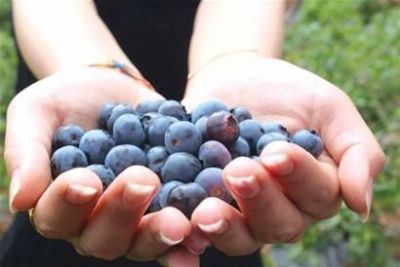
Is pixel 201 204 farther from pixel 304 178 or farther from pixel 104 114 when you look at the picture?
pixel 104 114

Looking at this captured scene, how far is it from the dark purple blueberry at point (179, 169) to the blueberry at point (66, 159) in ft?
0.31

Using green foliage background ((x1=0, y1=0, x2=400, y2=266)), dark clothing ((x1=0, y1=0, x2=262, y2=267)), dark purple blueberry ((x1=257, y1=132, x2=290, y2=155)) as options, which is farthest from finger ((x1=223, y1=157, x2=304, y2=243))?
green foliage background ((x1=0, y1=0, x2=400, y2=266))

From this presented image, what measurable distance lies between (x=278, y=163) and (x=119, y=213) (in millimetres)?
161

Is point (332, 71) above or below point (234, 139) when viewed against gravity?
below

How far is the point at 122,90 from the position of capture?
1.24 m

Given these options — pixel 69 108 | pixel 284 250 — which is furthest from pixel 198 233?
pixel 284 250

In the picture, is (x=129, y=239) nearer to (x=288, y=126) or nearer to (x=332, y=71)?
(x=288, y=126)

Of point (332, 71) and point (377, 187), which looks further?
point (332, 71)

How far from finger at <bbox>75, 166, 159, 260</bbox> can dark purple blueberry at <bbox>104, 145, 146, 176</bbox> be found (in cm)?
9

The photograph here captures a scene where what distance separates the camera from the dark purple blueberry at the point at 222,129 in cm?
105

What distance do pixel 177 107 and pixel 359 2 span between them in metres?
2.74

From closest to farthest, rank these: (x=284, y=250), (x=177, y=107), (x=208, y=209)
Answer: (x=208, y=209), (x=177, y=107), (x=284, y=250)

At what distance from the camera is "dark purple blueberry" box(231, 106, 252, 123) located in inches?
43.9

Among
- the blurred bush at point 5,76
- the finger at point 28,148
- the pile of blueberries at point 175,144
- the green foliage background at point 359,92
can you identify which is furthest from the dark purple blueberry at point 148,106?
the blurred bush at point 5,76
